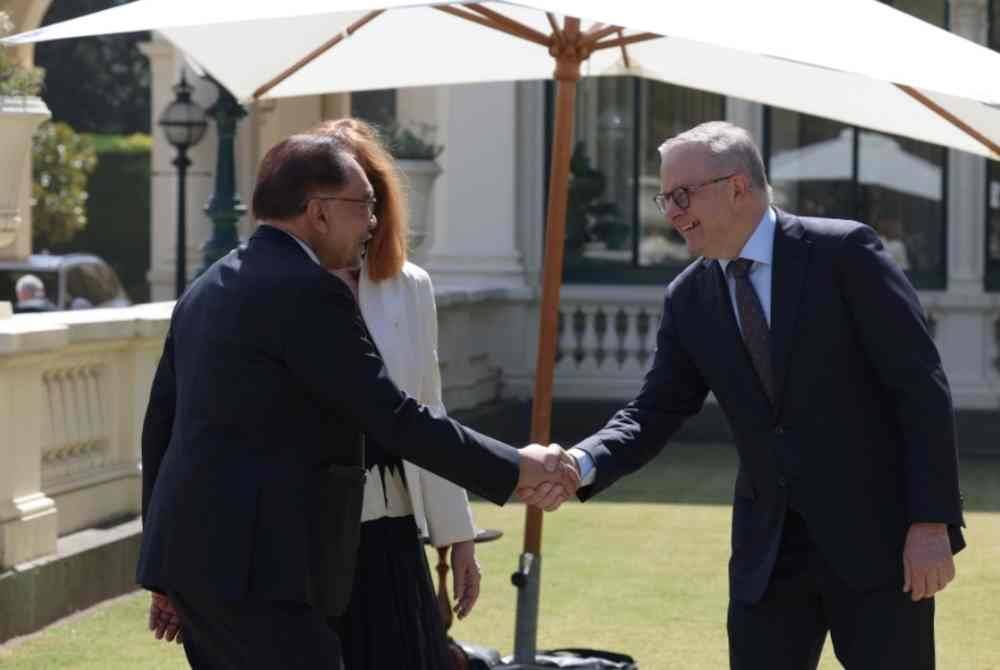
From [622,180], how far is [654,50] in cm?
992

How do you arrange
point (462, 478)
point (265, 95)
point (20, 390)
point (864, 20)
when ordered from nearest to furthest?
point (462, 478), point (864, 20), point (265, 95), point (20, 390)

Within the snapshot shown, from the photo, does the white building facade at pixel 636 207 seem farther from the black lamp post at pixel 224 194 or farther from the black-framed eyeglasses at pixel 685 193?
the black-framed eyeglasses at pixel 685 193

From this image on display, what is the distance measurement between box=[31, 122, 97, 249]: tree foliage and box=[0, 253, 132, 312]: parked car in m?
5.47

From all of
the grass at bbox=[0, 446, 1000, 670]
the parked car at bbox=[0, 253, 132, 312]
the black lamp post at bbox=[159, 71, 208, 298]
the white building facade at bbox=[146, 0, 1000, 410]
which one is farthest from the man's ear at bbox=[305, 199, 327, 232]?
the parked car at bbox=[0, 253, 132, 312]

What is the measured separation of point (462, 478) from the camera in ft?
15.4

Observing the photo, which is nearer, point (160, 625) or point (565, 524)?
point (160, 625)

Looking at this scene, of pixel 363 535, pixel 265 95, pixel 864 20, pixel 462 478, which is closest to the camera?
pixel 462 478

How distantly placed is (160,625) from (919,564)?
1.76 meters

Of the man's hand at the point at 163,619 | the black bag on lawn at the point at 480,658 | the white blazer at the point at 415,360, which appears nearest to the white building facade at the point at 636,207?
the black bag on lawn at the point at 480,658

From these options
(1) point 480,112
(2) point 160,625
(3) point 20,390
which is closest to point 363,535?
(2) point 160,625

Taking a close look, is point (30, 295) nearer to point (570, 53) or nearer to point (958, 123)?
point (570, 53)

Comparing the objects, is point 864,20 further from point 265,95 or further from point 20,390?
point 20,390

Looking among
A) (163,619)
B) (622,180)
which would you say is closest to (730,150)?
(163,619)

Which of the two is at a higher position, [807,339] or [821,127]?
[821,127]
